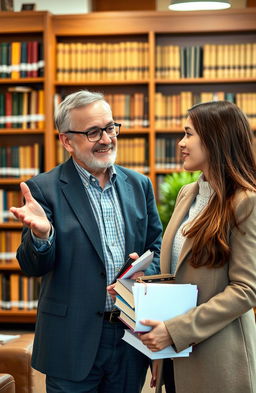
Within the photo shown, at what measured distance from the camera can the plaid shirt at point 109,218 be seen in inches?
103

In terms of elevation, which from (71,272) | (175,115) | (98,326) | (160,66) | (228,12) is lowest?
(98,326)

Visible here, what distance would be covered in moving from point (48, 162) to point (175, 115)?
1317 mm

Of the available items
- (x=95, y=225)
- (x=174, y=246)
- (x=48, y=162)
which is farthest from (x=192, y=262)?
(x=48, y=162)

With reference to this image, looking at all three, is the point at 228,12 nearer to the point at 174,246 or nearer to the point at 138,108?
the point at 138,108

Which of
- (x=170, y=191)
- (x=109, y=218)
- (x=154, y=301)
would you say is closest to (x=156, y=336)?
(x=154, y=301)

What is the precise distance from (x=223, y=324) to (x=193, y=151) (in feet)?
1.94

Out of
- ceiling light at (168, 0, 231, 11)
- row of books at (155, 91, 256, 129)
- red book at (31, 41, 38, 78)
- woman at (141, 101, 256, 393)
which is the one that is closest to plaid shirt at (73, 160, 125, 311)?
woman at (141, 101, 256, 393)

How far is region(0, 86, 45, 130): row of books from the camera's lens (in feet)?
22.0

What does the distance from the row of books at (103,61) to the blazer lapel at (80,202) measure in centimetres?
410

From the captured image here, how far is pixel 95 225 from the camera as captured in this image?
2609 mm

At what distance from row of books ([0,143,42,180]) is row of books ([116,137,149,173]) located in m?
0.80

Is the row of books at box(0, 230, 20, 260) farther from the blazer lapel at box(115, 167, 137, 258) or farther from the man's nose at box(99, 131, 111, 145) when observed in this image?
the man's nose at box(99, 131, 111, 145)

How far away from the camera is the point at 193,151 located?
7.79 feet

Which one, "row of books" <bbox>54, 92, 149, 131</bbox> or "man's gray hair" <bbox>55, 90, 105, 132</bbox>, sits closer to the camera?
"man's gray hair" <bbox>55, 90, 105, 132</bbox>
